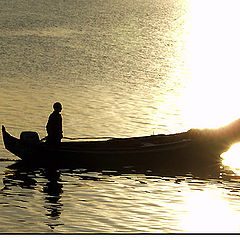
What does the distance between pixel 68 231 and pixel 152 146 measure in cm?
994

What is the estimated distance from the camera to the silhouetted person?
31797 millimetres

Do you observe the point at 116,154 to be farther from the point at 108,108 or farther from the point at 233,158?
the point at 108,108

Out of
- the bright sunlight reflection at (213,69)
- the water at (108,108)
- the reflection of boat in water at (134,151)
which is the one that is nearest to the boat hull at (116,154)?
the reflection of boat in water at (134,151)

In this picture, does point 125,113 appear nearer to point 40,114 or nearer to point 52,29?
point 40,114

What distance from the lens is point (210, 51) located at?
76.3 metres

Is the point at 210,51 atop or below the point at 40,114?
atop

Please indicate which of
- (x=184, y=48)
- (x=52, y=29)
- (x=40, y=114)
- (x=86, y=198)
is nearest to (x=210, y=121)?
(x=40, y=114)

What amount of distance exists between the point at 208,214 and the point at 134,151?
7466mm

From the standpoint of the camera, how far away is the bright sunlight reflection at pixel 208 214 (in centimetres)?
2381

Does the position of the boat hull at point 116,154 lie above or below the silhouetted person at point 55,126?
below

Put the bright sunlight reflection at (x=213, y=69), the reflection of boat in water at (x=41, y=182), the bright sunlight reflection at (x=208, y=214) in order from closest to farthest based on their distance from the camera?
the bright sunlight reflection at (x=208, y=214)
the reflection of boat in water at (x=41, y=182)
the bright sunlight reflection at (x=213, y=69)

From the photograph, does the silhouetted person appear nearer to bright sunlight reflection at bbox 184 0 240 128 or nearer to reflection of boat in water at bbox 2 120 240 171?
reflection of boat in water at bbox 2 120 240 171

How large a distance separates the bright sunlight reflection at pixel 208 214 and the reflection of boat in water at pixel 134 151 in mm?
4276

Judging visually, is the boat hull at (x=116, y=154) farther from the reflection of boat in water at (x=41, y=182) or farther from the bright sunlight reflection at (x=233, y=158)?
the bright sunlight reflection at (x=233, y=158)
